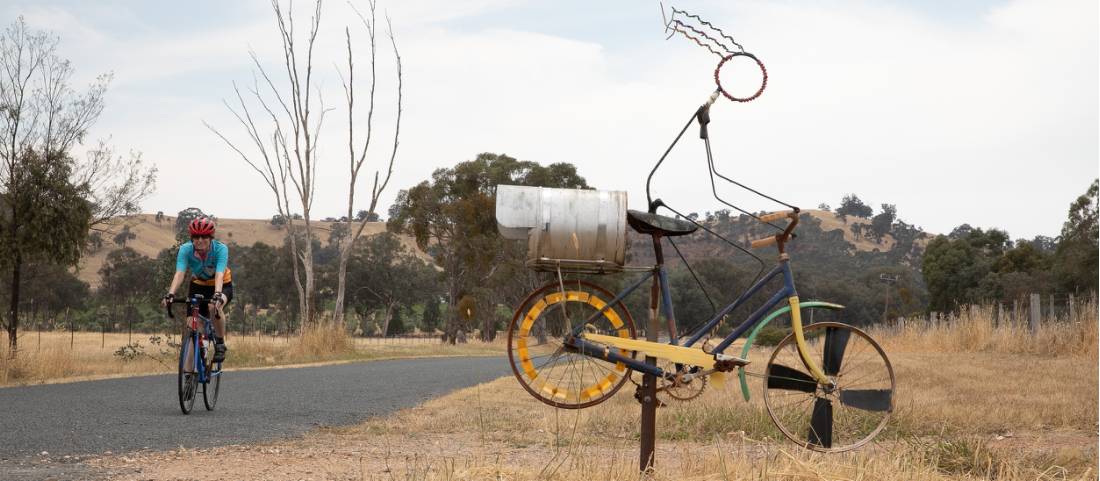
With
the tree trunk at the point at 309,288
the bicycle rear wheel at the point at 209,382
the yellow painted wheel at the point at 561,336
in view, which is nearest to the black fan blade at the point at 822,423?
the yellow painted wheel at the point at 561,336

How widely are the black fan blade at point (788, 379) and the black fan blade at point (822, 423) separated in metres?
0.11

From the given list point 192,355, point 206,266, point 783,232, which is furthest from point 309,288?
point 783,232

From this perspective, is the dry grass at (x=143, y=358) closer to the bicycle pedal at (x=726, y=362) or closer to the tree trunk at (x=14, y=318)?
the tree trunk at (x=14, y=318)

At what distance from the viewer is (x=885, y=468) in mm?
6145

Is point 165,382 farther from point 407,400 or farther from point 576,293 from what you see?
point 576,293

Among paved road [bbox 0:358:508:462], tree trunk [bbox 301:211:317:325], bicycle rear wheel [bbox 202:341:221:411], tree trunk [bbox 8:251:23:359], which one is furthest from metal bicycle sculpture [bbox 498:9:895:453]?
tree trunk [bbox 301:211:317:325]

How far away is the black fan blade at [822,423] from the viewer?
233 inches

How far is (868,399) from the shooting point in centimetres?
592

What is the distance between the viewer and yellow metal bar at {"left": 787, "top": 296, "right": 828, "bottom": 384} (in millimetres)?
5805

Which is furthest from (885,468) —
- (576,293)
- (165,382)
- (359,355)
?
(359,355)

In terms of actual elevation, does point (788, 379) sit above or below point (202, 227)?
below

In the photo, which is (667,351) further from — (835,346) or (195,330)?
(195,330)

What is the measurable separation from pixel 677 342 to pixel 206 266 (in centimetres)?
606

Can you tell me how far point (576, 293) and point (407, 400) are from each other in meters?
9.36
